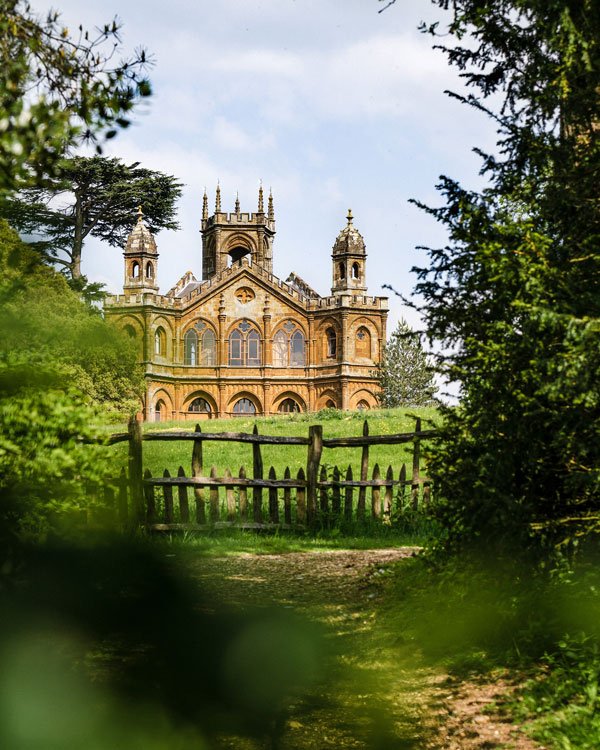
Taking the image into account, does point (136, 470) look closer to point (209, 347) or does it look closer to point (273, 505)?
point (273, 505)

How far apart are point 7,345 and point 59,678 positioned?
2.20 metres

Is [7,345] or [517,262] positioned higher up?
[517,262]

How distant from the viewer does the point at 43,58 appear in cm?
538

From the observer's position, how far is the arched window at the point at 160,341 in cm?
5622

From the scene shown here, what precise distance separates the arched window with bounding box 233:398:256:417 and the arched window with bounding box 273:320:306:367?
356 cm

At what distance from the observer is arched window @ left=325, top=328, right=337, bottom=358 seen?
58.9 metres

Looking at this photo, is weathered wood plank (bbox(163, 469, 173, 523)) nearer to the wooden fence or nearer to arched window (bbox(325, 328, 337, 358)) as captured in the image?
the wooden fence

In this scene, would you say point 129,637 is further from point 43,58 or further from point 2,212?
point 43,58

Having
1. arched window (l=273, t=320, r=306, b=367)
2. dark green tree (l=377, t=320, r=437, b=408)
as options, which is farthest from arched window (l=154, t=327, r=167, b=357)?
dark green tree (l=377, t=320, r=437, b=408)

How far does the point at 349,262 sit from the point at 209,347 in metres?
11.6

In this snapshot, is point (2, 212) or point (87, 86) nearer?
point (2, 212)

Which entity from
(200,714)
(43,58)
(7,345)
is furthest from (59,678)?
(43,58)

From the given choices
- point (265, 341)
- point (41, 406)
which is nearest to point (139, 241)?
point (265, 341)

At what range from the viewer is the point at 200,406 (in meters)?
59.1
